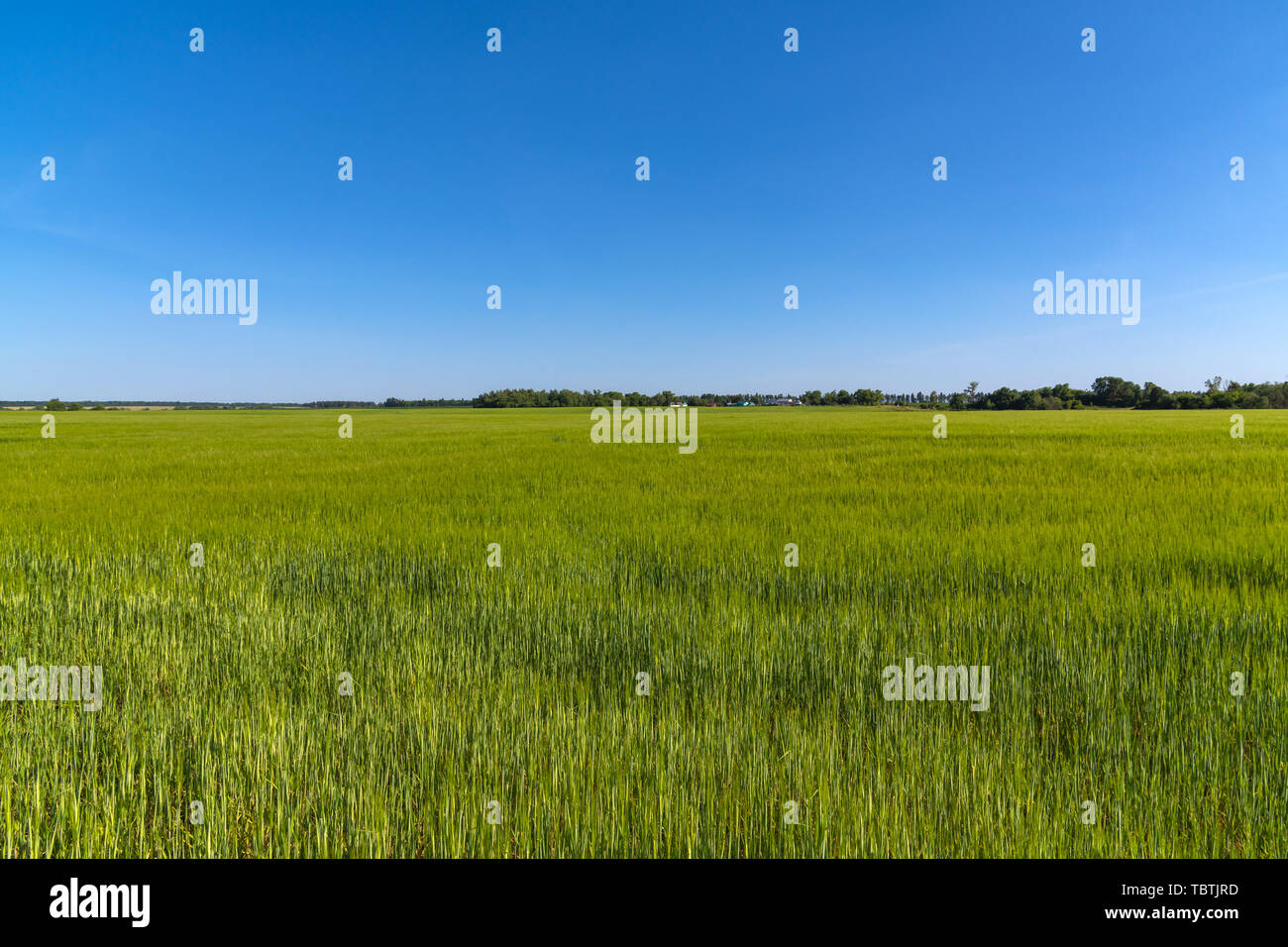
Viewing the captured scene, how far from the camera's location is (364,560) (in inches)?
239

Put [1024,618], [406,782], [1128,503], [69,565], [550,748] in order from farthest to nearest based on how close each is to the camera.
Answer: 1. [1128,503]
2. [69,565]
3. [1024,618]
4. [550,748]
5. [406,782]

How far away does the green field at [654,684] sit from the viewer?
212 cm

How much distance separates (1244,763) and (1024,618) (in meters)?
1.79

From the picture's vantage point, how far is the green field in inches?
83.4

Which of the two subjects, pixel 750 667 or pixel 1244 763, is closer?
pixel 1244 763

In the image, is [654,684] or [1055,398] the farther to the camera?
[1055,398]

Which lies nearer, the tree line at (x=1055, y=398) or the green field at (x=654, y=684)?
the green field at (x=654, y=684)

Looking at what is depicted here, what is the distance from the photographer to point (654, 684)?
3.30 m

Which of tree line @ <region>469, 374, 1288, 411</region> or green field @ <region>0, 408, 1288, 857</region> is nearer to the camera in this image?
green field @ <region>0, 408, 1288, 857</region>
